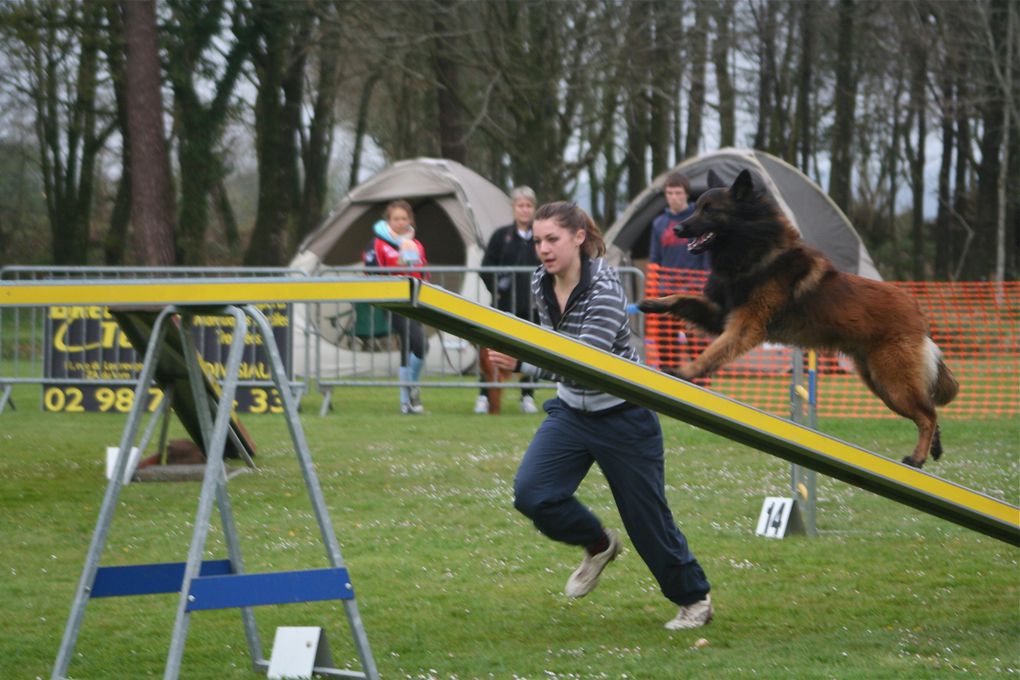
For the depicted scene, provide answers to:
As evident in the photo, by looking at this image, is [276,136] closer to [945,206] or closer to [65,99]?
[65,99]

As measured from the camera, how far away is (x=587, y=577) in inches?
186

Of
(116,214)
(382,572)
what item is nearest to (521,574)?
(382,572)

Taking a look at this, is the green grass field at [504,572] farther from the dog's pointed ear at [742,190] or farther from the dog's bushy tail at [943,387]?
the dog's pointed ear at [742,190]

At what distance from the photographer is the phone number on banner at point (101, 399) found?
36.7ft

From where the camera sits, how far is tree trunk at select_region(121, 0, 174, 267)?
Answer: 17.2 metres

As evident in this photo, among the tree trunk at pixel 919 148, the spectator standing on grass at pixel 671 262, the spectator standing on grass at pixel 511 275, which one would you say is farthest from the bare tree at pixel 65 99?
the tree trunk at pixel 919 148

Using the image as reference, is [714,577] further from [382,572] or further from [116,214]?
[116,214]

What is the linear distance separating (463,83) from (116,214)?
9288 millimetres

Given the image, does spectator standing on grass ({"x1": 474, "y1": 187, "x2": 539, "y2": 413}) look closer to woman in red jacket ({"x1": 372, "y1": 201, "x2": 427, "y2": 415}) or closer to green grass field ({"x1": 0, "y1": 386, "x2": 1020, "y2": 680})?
woman in red jacket ({"x1": 372, "y1": 201, "x2": 427, "y2": 415})

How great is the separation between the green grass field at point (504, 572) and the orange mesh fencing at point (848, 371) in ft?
6.37

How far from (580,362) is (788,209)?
11.7 meters

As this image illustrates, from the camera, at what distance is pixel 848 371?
36.8 feet

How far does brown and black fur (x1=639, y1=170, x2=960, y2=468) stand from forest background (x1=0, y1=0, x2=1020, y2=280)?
46.6ft

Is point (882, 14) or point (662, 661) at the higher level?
point (882, 14)
